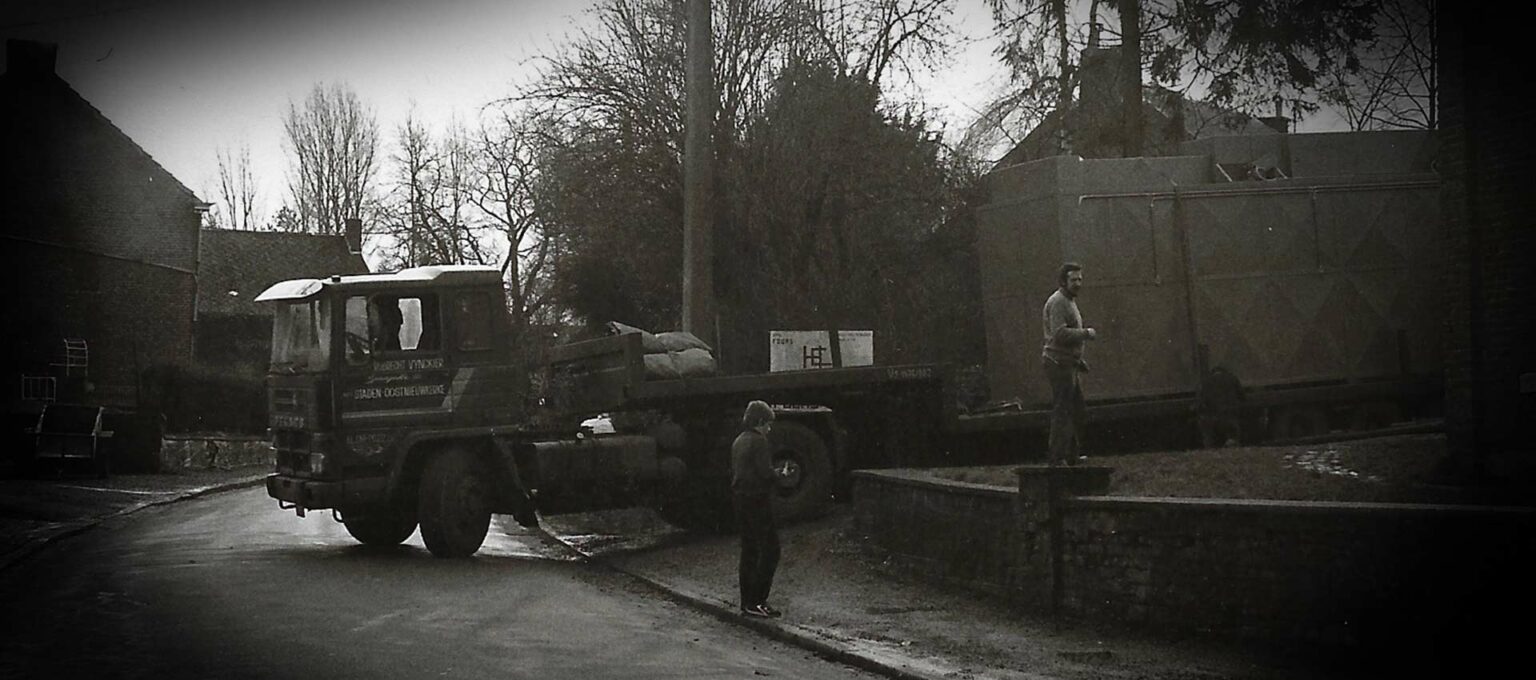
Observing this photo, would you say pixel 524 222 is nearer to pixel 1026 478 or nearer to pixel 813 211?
pixel 813 211

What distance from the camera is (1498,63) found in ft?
44.7

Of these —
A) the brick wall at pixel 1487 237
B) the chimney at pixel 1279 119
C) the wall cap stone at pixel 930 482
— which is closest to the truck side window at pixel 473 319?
A: the wall cap stone at pixel 930 482

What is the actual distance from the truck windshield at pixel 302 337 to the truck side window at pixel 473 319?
1.34m

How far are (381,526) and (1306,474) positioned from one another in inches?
387

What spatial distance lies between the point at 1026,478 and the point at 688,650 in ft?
9.88

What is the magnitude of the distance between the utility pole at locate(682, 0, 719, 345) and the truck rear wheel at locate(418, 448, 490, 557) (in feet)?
12.1

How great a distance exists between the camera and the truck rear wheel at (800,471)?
17.5 metres

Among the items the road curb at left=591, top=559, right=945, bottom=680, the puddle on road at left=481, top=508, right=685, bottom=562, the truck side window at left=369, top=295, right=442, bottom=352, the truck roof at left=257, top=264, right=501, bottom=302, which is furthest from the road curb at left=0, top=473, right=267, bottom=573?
the road curb at left=591, top=559, right=945, bottom=680

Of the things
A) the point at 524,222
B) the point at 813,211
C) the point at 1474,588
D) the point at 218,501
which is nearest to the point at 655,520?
the point at 813,211

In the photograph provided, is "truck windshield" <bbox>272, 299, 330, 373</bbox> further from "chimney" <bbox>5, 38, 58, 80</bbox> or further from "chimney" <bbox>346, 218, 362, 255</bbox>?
"chimney" <bbox>346, 218, 362, 255</bbox>

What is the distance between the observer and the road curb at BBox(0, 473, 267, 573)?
16644mm

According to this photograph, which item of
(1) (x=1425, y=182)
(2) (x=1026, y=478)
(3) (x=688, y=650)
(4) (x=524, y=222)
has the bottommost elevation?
(3) (x=688, y=650)

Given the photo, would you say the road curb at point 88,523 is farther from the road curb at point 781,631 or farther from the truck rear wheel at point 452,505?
the road curb at point 781,631

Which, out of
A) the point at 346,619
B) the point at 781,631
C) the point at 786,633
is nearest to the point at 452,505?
the point at 346,619
